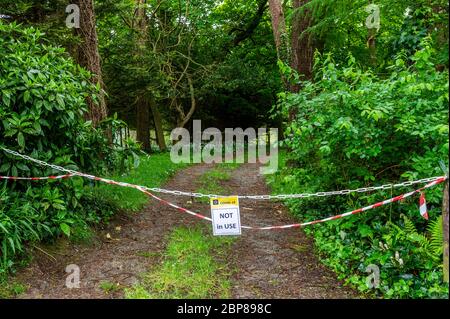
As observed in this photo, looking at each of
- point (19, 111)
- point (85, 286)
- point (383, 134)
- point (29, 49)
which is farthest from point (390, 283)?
point (29, 49)

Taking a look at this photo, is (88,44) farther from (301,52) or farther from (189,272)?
(189,272)

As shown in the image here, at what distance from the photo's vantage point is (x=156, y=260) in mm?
4602

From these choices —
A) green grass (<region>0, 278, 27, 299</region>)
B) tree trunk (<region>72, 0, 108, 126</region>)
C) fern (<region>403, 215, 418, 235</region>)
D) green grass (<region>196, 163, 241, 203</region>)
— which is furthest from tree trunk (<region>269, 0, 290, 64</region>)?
green grass (<region>0, 278, 27, 299</region>)

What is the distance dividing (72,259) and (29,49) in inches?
113

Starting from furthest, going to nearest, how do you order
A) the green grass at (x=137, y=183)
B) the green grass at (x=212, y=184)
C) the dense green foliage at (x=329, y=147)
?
the green grass at (x=212, y=184), the green grass at (x=137, y=183), the dense green foliage at (x=329, y=147)

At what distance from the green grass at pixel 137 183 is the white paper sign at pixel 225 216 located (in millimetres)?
2378

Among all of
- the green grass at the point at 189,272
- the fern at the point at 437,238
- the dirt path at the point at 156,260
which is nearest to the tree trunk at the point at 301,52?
the dirt path at the point at 156,260

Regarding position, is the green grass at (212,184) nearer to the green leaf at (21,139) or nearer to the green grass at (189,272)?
→ the green grass at (189,272)

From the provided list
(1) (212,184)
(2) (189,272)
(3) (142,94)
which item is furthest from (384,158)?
(3) (142,94)

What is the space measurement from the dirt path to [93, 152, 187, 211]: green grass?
0.30 meters

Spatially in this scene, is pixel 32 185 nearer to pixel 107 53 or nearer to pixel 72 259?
pixel 72 259

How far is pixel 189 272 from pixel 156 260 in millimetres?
581

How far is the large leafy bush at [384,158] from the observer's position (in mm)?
3834

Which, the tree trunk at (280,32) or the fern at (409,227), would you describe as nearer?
the fern at (409,227)
